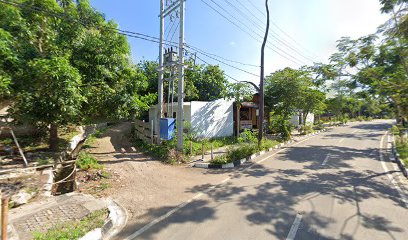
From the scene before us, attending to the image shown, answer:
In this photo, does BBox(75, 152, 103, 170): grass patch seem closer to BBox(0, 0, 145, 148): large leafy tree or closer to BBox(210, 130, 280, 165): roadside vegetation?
BBox(0, 0, 145, 148): large leafy tree

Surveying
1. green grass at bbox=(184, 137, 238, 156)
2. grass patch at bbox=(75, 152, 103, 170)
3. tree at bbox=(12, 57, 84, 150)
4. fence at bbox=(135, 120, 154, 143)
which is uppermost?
tree at bbox=(12, 57, 84, 150)

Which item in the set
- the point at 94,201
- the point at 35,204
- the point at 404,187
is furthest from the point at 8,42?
the point at 404,187

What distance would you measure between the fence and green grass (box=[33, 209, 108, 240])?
26.0 feet

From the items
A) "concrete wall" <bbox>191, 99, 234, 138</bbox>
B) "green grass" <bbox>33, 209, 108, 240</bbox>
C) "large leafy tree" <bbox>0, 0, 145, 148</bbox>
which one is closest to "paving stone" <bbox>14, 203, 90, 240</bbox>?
"green grass" <bbox>33, 209, 108, 240</bbox>

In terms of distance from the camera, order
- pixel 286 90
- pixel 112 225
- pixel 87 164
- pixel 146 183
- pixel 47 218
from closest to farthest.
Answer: pixel 112 225, pixel 47 218, pixel 146 183, pixel 87 164, pixel 286 90

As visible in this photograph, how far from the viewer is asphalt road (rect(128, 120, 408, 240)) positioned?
13.9 feet

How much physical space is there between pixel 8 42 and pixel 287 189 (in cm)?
1127

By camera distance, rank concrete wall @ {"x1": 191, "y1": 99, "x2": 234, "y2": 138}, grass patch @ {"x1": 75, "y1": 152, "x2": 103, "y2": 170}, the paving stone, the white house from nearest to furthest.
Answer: the paving stone
grass patch @ {"x1": 75, "y1": 152, "x2": 103, "y2": 170}
the white house
concrete wall @ {"x1": 191, "y1": 99, "x2": 234, "y2": 138}

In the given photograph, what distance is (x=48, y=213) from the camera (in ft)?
16.2

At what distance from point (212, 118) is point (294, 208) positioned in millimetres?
10945

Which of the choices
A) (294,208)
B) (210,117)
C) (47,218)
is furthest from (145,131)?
(294,208)

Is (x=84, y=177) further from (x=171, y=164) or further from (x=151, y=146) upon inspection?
(x=151, y=146)

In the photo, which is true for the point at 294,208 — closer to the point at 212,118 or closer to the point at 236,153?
the point at 236,153

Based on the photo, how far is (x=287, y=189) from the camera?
6633 mm
